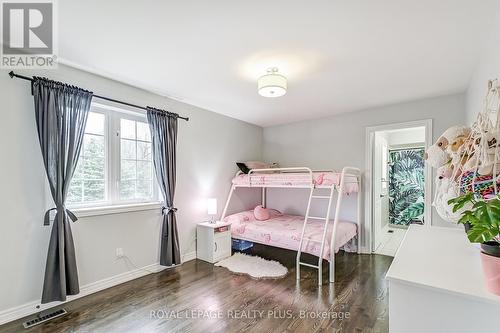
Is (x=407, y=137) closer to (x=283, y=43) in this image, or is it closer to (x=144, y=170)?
(x=283, y=43)

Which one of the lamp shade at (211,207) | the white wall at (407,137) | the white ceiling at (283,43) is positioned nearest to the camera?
the white ceiling at (283,43)

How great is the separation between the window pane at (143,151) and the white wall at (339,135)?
2.59 m

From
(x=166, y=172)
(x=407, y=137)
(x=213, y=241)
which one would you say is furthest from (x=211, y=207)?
(x=407, y=137)

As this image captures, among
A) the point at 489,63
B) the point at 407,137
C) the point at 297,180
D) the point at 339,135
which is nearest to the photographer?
the point at 489,63

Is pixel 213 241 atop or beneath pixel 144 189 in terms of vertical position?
beneath

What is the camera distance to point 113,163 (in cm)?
286

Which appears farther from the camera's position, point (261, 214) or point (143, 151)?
point (261, 214)

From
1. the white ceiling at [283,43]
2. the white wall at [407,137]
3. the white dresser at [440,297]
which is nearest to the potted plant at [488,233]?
the white dresser at [440,297]

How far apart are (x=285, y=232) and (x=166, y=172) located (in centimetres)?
180

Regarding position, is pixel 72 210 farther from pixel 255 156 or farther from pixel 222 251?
pixel 255 156

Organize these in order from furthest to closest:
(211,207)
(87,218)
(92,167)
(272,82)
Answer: (211,207) → (92,167) → (87,218) → (272,82)

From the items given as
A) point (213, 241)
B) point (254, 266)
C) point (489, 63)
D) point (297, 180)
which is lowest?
point (254, 266)

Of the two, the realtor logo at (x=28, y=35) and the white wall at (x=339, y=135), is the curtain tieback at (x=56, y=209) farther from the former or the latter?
the white wall at (x=339, y=135)

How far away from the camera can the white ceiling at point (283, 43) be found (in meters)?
1.59
